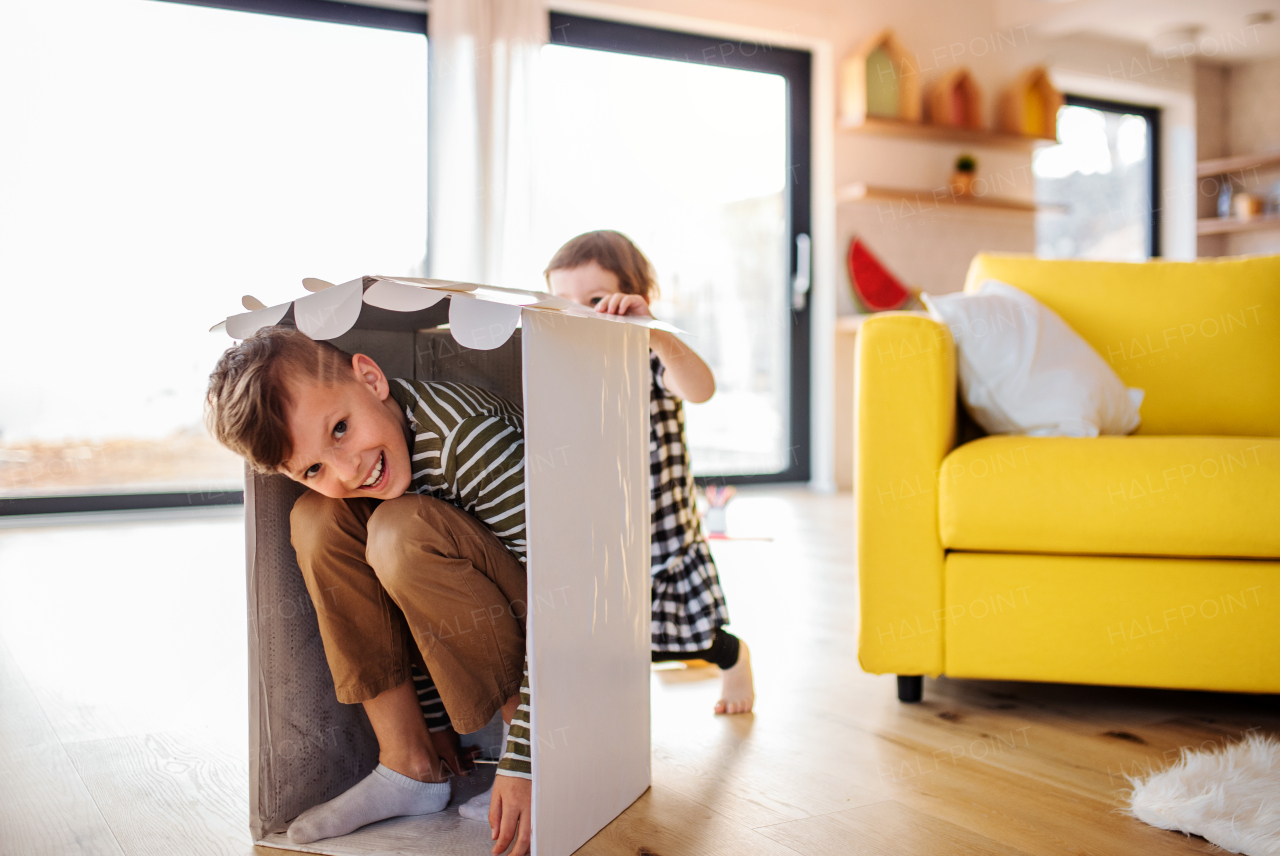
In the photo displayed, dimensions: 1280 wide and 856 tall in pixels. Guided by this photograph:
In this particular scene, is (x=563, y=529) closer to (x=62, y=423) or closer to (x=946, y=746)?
(x=946, y=746)

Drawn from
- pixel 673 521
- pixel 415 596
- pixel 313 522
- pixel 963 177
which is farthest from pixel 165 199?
pixel 963 177

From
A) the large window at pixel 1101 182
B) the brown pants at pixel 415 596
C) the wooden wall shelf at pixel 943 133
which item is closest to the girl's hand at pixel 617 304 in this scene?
the brown pants at pixel 415 596

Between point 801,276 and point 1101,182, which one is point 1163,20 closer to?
point 1101,182

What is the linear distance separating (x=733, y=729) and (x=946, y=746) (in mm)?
278

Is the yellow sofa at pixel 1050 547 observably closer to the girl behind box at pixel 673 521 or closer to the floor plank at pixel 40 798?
the girl behind box at pixel 673 521

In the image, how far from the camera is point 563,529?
3.10ft

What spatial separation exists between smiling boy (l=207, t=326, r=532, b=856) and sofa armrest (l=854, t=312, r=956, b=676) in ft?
1.87

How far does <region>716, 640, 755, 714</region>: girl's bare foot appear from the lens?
1.43m

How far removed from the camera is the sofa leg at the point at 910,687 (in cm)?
145

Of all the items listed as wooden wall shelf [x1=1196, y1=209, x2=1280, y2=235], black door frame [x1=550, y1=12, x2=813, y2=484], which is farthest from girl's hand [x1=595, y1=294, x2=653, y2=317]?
wooden wall shelf [x1=1196, y1=209, x2=1280, y2=235]

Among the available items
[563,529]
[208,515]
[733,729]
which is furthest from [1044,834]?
[208,515]

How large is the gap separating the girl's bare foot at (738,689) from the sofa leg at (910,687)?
0.71ft

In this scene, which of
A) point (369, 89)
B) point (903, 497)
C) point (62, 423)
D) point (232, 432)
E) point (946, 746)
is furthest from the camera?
point (369, 89)

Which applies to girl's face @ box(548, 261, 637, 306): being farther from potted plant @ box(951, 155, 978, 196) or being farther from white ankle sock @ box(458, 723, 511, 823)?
potted plant @ box(951, 155, 978, 196)
